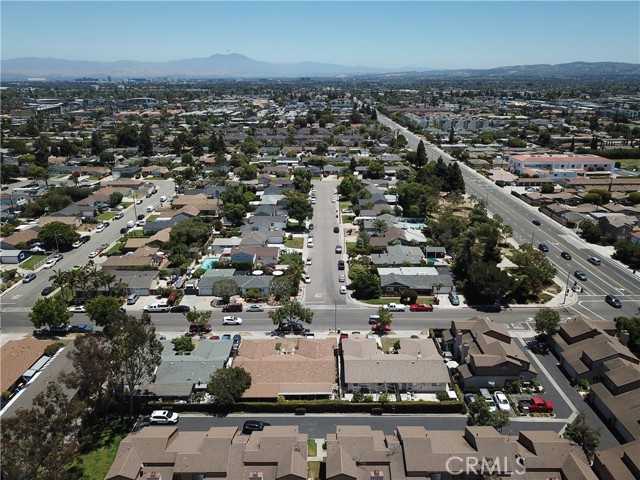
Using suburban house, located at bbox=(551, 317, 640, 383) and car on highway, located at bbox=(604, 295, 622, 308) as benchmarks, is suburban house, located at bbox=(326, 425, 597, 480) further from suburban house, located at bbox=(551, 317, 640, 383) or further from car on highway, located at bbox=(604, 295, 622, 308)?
car on highway, located at bbox=(604, 295, 622, 308)

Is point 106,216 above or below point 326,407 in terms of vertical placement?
above

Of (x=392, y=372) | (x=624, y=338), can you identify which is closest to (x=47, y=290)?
(x=392, y=372)

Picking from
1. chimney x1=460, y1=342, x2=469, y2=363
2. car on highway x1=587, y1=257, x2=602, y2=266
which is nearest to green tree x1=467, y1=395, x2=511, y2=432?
chimney x1=460, y1=342, x2=469, y2=363

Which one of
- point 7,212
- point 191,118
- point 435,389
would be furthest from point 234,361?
point 191,118

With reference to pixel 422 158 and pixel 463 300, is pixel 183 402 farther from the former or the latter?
pixel 422 158

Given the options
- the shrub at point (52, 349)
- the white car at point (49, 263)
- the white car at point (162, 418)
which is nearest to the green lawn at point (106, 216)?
the white car at point (49, 263)

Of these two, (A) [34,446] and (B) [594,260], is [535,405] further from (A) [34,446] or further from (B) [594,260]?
(B) [594,260]

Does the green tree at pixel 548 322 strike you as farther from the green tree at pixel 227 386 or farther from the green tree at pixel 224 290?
the green tree at pixel 224 290
